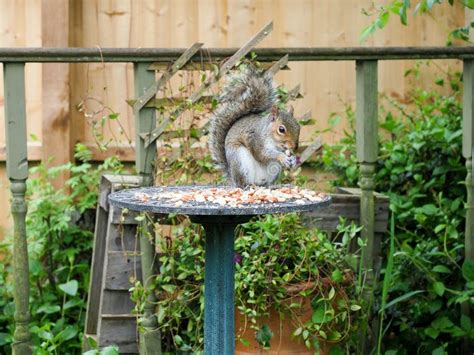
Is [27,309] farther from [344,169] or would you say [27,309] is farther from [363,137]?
[344,169]

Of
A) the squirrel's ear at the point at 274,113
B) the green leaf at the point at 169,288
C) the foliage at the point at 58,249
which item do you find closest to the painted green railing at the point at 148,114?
the green leaf at the point at 169,288

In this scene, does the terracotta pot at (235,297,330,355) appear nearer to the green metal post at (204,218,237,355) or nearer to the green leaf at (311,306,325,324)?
the green leaf at (311,306,325,324)

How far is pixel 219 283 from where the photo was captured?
11.0 ft

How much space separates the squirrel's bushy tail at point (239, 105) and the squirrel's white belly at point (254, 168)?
159 millimetres

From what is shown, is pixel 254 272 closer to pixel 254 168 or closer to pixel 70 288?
pixel 254 168

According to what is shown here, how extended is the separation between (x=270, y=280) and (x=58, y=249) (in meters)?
1.81

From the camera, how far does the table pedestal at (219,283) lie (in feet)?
10.9

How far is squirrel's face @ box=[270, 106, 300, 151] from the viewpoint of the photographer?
10.9 ft

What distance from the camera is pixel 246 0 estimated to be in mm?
5695

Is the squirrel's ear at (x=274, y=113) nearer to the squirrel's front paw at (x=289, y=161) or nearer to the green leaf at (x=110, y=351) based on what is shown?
the squirrel's front paw at (x=289, y=161)

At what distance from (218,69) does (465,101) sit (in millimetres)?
1208

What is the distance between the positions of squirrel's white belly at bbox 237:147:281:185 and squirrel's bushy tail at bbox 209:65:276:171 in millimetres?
159

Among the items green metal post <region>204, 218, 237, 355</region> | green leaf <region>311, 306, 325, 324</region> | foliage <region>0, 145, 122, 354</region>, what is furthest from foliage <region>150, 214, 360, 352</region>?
foliage <region>0, 145, 122, 354</region>

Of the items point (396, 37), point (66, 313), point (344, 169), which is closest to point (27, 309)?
point (66, 313)
